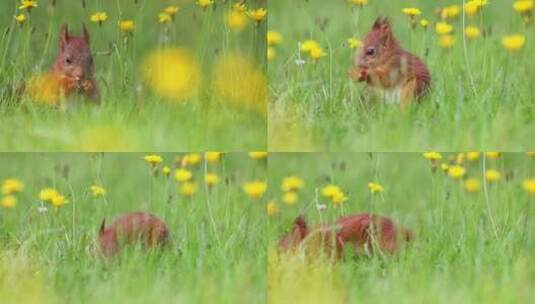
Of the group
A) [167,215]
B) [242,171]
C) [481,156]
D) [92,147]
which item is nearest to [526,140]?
[481,156]

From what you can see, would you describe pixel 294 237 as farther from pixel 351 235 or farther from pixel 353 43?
pixel 353 43

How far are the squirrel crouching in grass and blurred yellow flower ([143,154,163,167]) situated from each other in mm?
186

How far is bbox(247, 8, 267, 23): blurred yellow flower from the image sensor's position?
2.50m

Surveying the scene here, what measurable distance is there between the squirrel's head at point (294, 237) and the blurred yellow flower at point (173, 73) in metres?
0.41

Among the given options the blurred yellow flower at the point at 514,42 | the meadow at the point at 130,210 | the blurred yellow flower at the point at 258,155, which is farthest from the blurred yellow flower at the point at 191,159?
the blurred yellow flower at the point at 514,42

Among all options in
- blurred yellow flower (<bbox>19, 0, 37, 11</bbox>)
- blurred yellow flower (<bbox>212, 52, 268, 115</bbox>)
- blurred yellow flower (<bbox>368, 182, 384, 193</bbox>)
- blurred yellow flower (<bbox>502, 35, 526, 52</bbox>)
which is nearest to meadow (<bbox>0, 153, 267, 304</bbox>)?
blurred yellow flower (<bbox>212, 52, 268, 115</bbox>)

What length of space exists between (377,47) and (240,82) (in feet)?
1.13

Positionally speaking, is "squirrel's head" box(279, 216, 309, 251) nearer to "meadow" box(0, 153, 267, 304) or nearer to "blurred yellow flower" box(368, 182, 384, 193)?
"meadow" box(0, 153, 267, 304)

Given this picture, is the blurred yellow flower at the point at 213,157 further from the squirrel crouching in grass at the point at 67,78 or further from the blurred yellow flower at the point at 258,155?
the squirrel crouching in grass at the point at 67,78

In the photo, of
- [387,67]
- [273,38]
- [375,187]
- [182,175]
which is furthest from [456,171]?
[182,175]

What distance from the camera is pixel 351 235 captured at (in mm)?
2484

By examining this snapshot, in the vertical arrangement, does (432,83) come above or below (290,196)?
above

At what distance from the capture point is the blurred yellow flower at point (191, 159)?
8.21ft

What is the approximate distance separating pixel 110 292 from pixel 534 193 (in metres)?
1.05
